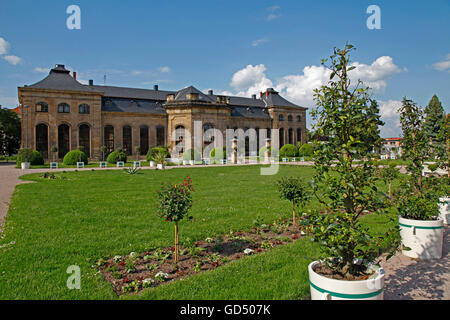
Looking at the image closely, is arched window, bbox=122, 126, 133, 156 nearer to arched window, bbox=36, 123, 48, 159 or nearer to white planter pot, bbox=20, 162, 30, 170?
arched window, bbox=36, 123, 48, 159

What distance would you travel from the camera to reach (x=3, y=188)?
41.0 ft

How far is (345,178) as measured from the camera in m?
2.85

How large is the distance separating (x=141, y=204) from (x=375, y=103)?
7417mm

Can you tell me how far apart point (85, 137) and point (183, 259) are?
3367 cm

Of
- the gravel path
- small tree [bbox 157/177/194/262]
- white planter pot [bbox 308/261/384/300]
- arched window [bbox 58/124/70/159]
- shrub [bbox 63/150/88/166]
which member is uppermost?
arched window [bbox 58/124/70/159]

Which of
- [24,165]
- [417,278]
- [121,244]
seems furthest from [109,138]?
[417,278]

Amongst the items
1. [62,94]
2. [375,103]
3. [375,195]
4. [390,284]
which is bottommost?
[390,284]

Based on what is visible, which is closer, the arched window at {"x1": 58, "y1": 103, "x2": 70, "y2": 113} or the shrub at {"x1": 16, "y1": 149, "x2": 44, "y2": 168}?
the shrub at {"x1": 16, "y1": 149, "x2": 44, "y2": 168}

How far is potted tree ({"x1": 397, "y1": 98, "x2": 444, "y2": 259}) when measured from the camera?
4609mm

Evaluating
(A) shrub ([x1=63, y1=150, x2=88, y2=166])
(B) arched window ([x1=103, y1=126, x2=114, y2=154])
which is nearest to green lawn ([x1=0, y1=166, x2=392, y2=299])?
(A) shrub ([x1=63, y1=150, x2=88, y2=166])

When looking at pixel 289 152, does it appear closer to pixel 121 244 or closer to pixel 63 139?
pixel 63 139

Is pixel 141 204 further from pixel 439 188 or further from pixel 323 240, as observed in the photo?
pixel 439 188

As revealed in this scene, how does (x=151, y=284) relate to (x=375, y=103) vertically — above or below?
below
